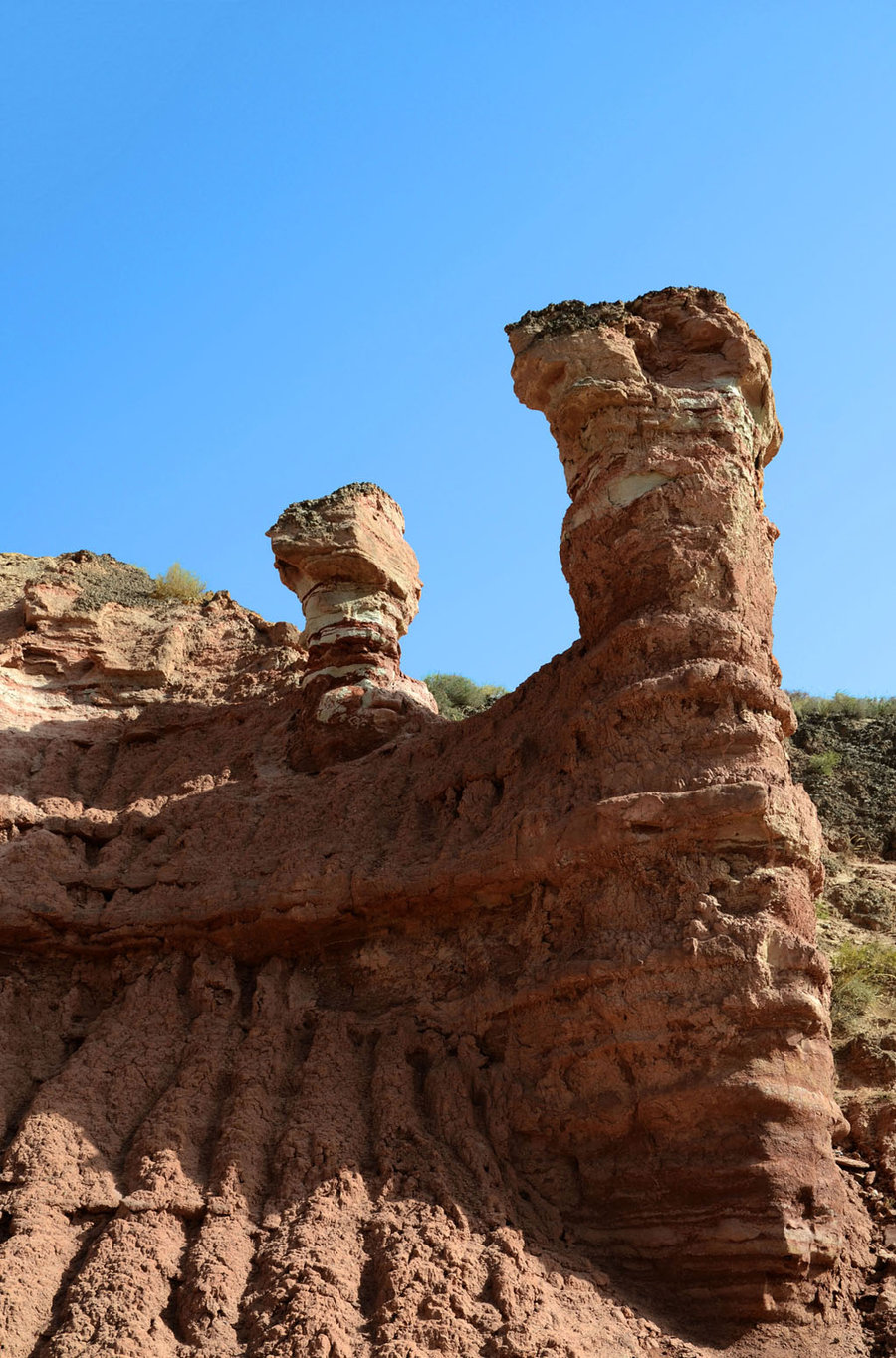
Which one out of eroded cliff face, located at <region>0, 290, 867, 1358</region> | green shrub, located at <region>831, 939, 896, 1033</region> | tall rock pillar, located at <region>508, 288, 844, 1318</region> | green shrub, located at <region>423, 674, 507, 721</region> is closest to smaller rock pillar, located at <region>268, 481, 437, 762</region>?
eroded cliff face, located at <region>0, 290, 867, 1358</region>

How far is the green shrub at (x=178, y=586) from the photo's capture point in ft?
39.7

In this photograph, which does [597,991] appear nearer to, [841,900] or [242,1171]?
[242,1171]

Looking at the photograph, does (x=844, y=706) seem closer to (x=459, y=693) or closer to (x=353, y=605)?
(x=459, y=693)

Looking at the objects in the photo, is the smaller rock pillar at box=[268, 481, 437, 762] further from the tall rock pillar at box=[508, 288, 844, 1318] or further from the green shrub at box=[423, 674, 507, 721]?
the green shrub at box=[423, 674, 507, 721]

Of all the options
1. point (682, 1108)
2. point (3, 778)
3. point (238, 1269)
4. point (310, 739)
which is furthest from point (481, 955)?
point (3, 778)

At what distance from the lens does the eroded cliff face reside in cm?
567

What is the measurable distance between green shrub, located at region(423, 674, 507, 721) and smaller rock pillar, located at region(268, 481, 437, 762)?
23.7 feet

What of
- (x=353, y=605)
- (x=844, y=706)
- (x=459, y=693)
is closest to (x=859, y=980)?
(x=353, y=605)

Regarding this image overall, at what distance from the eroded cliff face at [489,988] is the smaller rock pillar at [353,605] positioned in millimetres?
73

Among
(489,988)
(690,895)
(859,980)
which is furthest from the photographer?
(859,980)

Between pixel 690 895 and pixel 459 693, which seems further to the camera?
pixel 459 693

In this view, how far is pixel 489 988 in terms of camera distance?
6984 millimetres

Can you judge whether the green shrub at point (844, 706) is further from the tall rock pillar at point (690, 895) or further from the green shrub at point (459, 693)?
the tall rock pillar at point (690, 895)

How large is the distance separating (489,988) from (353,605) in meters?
4.23
